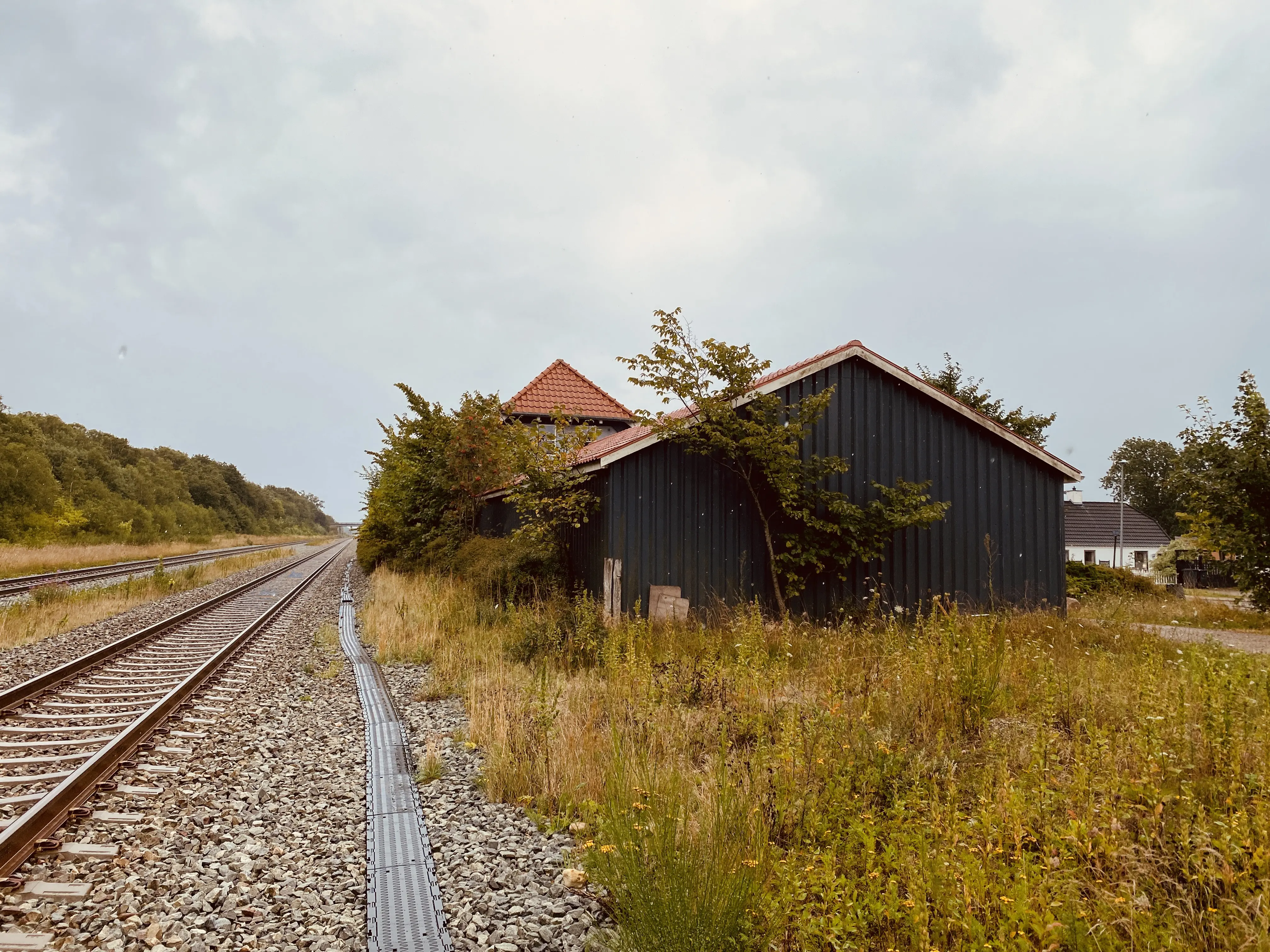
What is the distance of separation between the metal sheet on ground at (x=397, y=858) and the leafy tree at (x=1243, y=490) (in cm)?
1388

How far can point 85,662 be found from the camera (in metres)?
8.16

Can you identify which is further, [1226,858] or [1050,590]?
[1050,590]

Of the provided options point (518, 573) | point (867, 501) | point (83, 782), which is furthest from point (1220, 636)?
point (83, 782)

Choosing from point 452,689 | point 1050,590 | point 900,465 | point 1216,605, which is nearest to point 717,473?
point 900,465

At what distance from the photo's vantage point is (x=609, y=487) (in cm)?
1136

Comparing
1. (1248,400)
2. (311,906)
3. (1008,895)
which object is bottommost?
(311,906)

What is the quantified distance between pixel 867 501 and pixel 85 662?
11587mm

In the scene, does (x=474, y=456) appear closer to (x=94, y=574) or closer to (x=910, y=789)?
(x=94, y=574)

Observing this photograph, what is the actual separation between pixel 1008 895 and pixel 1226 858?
82cm

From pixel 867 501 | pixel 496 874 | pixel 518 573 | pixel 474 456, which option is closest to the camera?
pixel 496 874

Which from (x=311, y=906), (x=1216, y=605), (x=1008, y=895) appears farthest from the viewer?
(x=1216, y=605)

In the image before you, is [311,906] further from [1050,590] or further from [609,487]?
[1050,590]

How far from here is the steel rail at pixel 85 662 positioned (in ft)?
21.6

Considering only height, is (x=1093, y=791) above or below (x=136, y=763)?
above
